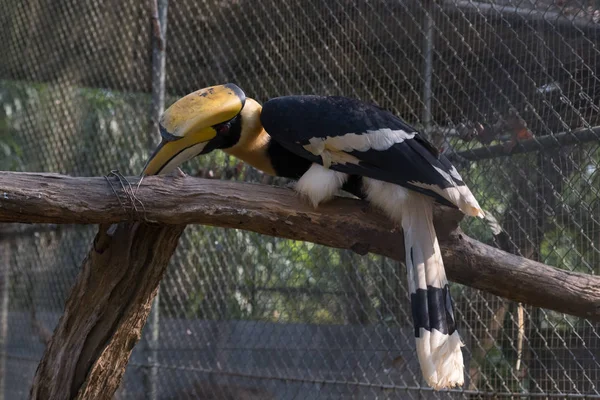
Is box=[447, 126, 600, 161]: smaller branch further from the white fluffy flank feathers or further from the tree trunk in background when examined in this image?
the tree trunk in background

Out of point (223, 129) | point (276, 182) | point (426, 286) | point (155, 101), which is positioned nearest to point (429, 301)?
point (426, 286)

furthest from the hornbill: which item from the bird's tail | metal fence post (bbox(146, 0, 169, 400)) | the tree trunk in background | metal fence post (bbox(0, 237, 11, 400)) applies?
metal fence post (bbox(0, 237, 11, 400))

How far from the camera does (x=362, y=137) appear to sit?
6.07 feet

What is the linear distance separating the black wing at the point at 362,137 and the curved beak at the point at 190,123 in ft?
0.40

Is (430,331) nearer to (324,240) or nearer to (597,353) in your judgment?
(324,240)

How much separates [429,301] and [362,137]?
19.0 inches

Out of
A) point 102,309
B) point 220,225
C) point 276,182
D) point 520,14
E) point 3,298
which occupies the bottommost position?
point 3,298

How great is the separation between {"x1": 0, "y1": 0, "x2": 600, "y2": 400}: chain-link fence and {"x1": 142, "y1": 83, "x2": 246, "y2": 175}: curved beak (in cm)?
94

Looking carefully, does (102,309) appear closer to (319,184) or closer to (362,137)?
(319,184)

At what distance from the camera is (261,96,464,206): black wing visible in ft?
5.73

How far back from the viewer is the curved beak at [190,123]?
5.98 feet

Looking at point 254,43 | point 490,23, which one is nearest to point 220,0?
point 254,43

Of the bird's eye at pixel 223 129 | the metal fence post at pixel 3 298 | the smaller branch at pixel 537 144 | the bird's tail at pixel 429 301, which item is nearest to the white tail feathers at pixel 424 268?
the bird's tail at pixel 429 301

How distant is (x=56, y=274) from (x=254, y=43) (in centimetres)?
184
